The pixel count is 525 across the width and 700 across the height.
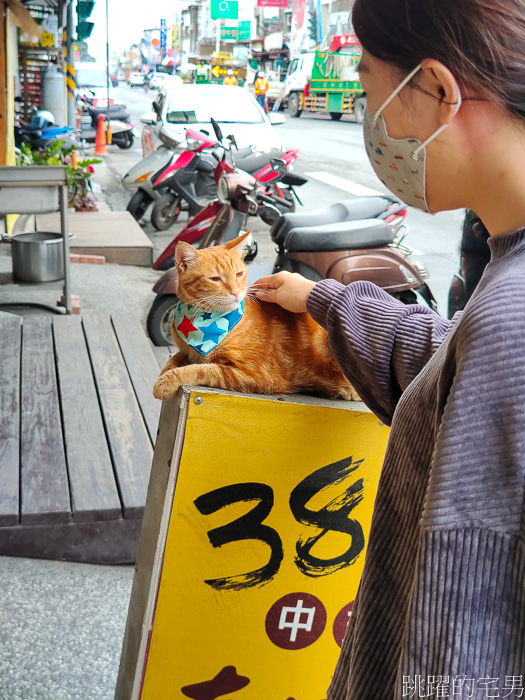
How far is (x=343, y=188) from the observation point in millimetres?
11438

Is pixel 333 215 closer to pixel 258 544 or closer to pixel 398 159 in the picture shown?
pixel 258 544

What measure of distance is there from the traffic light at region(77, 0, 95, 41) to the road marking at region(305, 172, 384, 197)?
6.36m

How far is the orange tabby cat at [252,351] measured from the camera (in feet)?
5.21

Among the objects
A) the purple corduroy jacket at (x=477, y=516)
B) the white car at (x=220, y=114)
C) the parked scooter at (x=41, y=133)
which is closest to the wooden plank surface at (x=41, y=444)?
the purple corduroy jacket at (x=477, y=516)

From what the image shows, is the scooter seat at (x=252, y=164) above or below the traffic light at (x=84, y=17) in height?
below

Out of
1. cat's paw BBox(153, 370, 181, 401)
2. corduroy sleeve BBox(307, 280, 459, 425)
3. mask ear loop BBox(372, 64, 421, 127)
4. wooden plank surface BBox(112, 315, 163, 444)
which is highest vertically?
mask ear loop BBox(372, 64, 421, 127)

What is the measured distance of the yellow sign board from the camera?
1502 mm

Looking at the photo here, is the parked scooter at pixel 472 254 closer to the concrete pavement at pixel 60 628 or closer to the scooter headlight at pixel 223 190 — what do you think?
the scooter headlight at pixel 223 190

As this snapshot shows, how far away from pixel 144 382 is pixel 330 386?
1.73m

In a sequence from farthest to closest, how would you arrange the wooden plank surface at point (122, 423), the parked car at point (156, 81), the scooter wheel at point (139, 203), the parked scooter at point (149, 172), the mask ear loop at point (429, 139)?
the parked car at point (156, 81)
the scooter wheel at point (139, 203)
the parked scooter at point (149, 172)
the wooden plank surface at point (122, 423)
the mask ear loop at point (429, 139)

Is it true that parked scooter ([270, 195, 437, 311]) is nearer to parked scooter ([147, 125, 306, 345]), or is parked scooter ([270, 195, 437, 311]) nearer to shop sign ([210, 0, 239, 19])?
parked scooter ([147, 125, 306, 345])

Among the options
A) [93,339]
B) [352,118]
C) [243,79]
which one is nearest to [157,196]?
[93,339]

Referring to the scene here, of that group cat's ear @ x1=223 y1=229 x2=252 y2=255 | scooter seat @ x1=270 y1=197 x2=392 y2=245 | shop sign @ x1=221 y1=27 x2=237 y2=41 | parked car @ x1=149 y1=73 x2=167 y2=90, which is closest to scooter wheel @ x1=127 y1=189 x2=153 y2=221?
scooter seat @ x1=270 y1=197 x2=392 y2=245

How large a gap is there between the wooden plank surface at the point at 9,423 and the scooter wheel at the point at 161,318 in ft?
2.90
